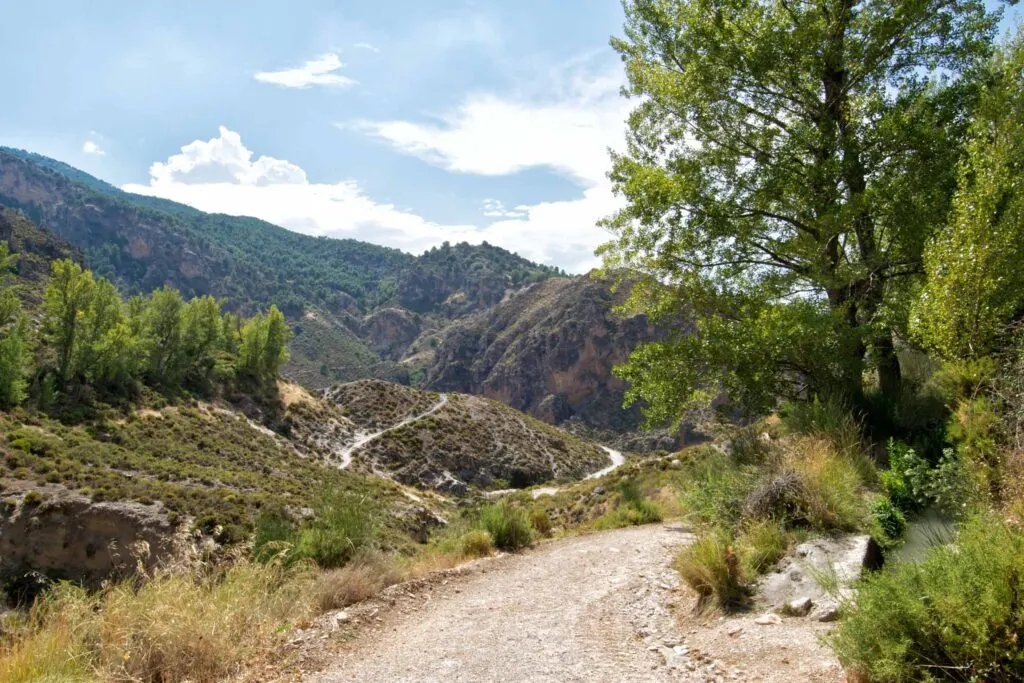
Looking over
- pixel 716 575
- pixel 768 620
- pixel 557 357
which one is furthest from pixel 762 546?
pixel 557 357

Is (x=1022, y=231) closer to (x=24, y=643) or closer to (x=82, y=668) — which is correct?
(x=82, y=668)

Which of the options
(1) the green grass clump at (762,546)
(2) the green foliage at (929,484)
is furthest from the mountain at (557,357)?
(1) the green grass clump at (762,546)

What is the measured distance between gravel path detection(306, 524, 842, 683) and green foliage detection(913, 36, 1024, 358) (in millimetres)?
4148

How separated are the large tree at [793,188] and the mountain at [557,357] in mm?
105786

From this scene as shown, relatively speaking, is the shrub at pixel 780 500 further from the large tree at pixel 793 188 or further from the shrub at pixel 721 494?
the large tree at pixel 793 188

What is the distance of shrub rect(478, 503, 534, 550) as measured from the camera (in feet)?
32.9

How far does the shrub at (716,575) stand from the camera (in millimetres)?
5102

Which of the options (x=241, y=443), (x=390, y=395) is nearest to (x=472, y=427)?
(x=390, y=395)

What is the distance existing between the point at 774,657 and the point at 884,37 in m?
9.65

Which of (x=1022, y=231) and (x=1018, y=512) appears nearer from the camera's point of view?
(x=1018, y=512)

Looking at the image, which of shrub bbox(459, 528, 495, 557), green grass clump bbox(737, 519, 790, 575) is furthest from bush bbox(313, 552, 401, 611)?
green grass clump bbox(737, 519, 790, 575)

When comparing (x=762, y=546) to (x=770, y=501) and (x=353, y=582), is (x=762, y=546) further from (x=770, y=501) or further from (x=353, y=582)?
(x=353, y=582)

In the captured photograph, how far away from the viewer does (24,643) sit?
4.29 metres

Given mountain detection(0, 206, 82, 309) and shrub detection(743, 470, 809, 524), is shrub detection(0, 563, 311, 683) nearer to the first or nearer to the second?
shrub detection(743, 470, 809, 524)
